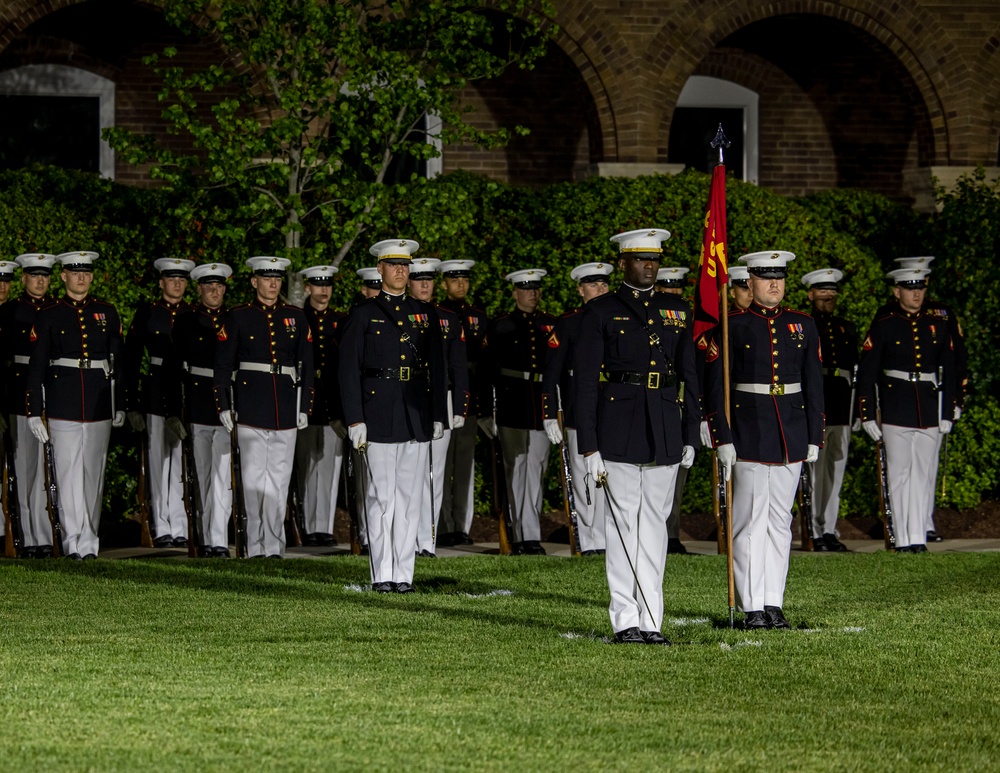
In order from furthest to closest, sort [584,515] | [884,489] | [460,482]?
[460,482]
[884,489]
[584,515]

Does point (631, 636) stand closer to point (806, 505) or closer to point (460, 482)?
point (806, 505)

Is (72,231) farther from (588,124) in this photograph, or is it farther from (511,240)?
(588,124)

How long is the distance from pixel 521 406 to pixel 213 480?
94.8 inches

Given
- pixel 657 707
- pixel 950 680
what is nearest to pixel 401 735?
pixel 657 707

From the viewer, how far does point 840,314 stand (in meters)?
16.1

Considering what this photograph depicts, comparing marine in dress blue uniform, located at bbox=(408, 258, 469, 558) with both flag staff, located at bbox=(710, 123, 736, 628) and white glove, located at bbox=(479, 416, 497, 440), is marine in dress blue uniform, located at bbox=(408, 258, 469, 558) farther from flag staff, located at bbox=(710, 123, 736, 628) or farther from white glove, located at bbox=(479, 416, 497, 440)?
flag staff, located at bbox=(710, 123, 736, 628)

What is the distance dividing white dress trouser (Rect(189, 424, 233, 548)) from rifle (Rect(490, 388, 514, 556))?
2.01 m

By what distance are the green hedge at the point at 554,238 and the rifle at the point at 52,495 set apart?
6.43 ft

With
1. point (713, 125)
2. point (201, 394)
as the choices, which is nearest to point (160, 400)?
point (201, 394)

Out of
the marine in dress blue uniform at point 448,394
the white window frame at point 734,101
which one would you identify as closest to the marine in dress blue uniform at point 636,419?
the marine in dress blue uniform at point 448,394

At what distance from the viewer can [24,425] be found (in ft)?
44.5

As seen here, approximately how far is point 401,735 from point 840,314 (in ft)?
33.1

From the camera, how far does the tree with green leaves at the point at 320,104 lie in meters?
14.6

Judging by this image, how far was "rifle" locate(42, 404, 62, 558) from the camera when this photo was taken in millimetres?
12953
